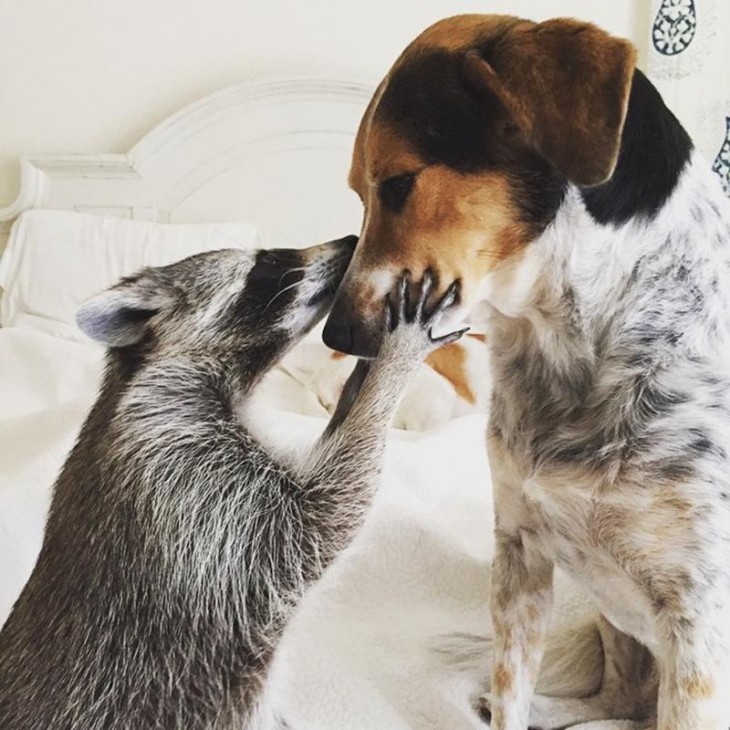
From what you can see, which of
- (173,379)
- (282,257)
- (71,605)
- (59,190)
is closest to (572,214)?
(282,257)

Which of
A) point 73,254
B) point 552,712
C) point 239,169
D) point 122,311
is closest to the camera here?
point 122,311

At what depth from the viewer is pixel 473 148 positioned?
1033 mm

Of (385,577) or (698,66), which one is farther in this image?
(698,66)

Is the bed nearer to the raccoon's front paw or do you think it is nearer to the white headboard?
the white headboard

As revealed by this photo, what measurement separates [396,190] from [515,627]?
63 centimetres

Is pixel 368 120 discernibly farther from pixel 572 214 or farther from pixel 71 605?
pixel 71 605

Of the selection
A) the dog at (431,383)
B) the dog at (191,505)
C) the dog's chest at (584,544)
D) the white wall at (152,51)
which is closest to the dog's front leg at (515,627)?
the dog's chest at (584,544)

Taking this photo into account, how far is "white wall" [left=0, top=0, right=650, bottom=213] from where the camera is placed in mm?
3037

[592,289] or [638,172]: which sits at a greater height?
[638,172]

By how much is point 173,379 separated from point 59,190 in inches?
83.7

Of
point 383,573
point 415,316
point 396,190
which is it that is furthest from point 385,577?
point 396,190

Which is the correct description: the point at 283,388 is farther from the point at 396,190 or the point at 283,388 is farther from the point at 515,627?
the point at 396,190

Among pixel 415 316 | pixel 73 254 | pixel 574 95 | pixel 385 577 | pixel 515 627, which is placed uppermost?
pixel 574 95

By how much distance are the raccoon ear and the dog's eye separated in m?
0.38
